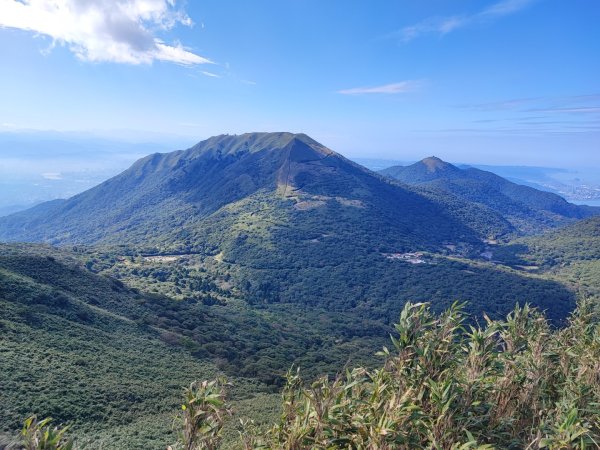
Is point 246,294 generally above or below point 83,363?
below

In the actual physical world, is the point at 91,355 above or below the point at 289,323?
above

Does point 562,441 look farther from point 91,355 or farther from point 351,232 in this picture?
point 351,232

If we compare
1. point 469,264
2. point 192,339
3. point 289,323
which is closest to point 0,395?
point 192,339

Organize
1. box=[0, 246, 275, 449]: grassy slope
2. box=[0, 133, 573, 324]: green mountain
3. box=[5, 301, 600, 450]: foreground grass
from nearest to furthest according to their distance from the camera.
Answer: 1. box=[5, 301, 600, 450]: foreground grass
2. box=[0, 246, 275, 449]: grassy slope
3. box=[0, 133, 573, 324]: green mountain

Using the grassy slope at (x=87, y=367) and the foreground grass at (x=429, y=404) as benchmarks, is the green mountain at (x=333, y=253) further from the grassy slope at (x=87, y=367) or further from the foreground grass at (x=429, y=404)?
the foreground grass at (x=429, y=404)

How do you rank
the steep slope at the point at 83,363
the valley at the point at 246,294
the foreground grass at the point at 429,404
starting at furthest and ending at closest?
the valley at the point at 246,294 < the steep slope at the point at 83,363 < the foreground grass at the point at 429,404

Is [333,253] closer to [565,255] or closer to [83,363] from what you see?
[565,255]

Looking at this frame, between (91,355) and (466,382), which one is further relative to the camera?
(91,355)

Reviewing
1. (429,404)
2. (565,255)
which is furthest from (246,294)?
(565,255)

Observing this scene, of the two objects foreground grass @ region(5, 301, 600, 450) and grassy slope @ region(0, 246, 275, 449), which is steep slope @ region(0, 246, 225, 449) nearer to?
grassy slope @ region(0, 246, 275, 449)

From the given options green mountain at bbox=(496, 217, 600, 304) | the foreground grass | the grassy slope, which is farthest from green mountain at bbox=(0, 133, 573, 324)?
the foreground grass

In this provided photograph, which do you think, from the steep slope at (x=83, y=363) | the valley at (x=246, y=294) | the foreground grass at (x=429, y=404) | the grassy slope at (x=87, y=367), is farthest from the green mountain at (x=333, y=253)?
the foreground grass at (x=429, y=404)
